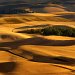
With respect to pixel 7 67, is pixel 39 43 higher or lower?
lower

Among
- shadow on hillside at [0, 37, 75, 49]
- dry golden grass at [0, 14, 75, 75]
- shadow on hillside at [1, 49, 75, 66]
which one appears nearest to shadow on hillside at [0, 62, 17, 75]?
dry golden grass at [0, 14, 75, 75]

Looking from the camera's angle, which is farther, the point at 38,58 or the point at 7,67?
the point at 38,58

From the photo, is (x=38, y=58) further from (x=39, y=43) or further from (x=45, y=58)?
(x=39, y=43)

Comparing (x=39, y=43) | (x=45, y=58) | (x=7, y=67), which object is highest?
(x=7, y=67)

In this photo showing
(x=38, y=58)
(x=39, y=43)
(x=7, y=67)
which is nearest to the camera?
(x=7, y=67)

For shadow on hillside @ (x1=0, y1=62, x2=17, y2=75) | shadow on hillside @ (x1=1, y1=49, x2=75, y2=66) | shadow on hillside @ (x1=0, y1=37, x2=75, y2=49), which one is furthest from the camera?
shadow on hillside @ (x1=0, y1=37, x2=75, y2=49)

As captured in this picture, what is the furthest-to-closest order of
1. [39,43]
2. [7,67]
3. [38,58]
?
[39,43] < [38,58] < [7,67]

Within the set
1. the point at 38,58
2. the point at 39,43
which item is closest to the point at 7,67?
the point at 38,58

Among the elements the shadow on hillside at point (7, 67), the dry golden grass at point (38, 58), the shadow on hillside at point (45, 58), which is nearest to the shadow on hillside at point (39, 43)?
the dry golden grass at point (38, 58)

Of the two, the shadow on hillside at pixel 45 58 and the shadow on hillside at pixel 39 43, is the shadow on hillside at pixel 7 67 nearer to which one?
the shadow on hillside at pixel 45 58

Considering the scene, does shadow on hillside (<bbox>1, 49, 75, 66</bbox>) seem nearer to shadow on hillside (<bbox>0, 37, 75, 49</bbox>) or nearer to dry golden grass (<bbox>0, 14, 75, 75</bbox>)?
dry golden grass (<bbox>0, 14, 75, 75</bbox>)

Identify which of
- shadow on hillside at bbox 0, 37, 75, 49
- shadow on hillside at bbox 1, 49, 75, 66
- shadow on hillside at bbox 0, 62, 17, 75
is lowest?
shadow on hillside at bbox 0, 37, 75, 49
